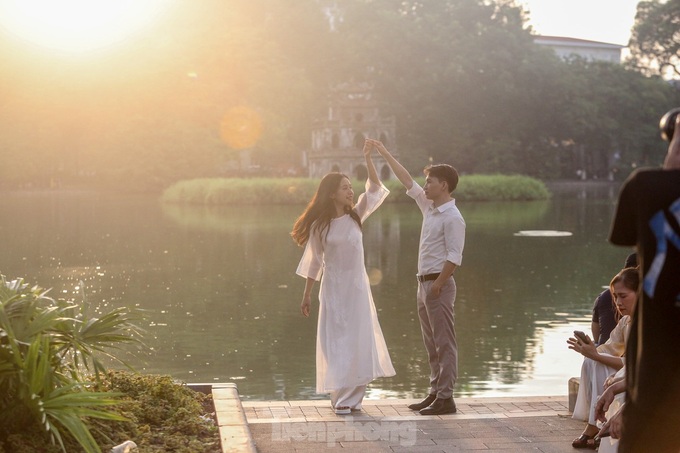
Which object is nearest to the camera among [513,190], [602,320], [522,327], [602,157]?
[602,320]

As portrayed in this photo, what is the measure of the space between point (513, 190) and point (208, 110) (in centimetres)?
1982

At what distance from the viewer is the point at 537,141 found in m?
65.6

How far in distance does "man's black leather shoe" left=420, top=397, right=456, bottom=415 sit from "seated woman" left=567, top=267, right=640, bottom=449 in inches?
35.1

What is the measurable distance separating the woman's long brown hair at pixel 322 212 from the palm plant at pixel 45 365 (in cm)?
229

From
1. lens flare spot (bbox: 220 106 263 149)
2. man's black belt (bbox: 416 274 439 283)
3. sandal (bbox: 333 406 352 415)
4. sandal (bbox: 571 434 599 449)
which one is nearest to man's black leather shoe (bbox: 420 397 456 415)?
sandal (bbox: 333 406 352 415)

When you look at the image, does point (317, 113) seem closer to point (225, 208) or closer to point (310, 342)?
point (225, 208)

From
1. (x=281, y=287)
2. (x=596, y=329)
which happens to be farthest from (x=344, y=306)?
(x=281, y=287)

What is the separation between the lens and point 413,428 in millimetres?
6555

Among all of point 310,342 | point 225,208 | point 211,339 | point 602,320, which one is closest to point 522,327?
point 310,342

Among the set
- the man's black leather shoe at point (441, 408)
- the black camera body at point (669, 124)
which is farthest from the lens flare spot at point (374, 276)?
the black camera body at point (669, 124)

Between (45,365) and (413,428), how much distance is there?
8.15 feet

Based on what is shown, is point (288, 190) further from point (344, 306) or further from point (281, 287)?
point (344, 306)

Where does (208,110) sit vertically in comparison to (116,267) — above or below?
above

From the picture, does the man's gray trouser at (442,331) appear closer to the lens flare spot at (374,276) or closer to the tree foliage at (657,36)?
the lens flare spot at (374,276)
